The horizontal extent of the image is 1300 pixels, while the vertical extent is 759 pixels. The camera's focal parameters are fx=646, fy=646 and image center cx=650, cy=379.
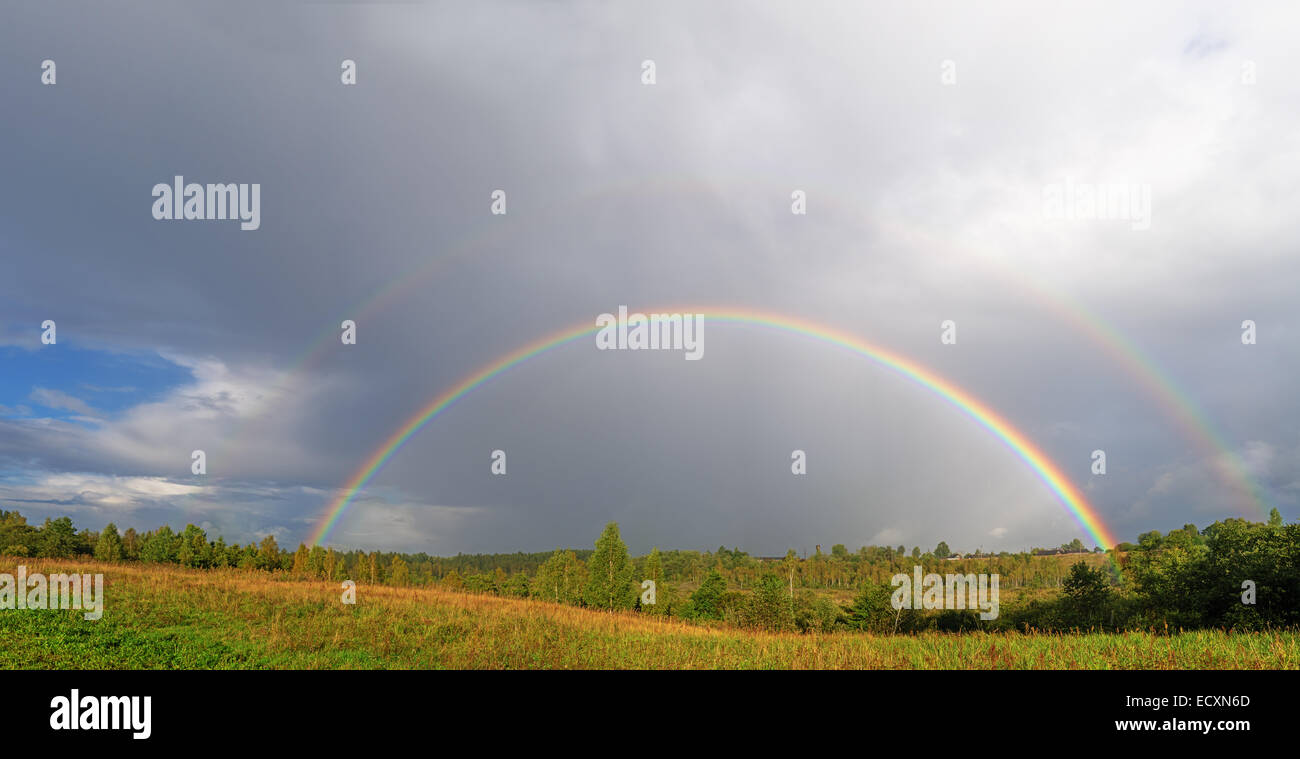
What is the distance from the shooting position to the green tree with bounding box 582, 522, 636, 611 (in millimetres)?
66812

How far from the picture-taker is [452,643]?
17484 millimetres

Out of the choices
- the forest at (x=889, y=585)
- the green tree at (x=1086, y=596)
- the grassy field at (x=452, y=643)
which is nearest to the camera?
the grassy field at (x=452, y=643)

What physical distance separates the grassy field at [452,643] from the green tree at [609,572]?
4627 cm

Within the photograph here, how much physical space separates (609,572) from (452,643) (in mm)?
52345

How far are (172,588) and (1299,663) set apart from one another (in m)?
30.9

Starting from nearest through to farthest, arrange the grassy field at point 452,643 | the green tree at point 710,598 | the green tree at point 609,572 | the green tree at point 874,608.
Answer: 1. the grassy field at point 452,643
2. the green tree at point 609,572
3. the green tree at point 874,608
4. the green tree at point 710,598

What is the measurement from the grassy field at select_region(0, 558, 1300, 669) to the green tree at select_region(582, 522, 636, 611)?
152ft

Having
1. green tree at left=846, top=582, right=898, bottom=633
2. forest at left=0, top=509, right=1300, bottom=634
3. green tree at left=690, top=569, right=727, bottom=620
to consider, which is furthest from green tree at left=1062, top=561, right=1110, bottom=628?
green tree at left=690, top=569, right=727, bottom=620

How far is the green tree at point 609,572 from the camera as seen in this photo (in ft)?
219

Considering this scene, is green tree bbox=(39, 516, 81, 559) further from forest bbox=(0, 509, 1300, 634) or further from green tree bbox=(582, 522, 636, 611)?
green tree bbox=(582, 522, 636, 611)

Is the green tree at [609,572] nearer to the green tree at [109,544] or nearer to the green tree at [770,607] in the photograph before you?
the green tree at [770,607]

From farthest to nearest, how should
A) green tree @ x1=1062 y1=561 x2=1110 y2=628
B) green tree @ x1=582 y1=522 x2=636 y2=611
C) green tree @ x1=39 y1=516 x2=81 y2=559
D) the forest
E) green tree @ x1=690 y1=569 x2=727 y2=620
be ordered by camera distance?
green tree @ x1=690 y1=569 x2=727 y2=620
green tree @ x1=582 y1=522 x2=636 y2=611
green tree @ x1=1062 y1=561 x2=1110 y2=628
green tree @ x1=39 y1=516 x2=81 y2=559
the forest

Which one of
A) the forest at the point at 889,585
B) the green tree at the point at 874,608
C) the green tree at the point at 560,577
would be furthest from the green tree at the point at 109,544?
the green tree at the point at 874,608
